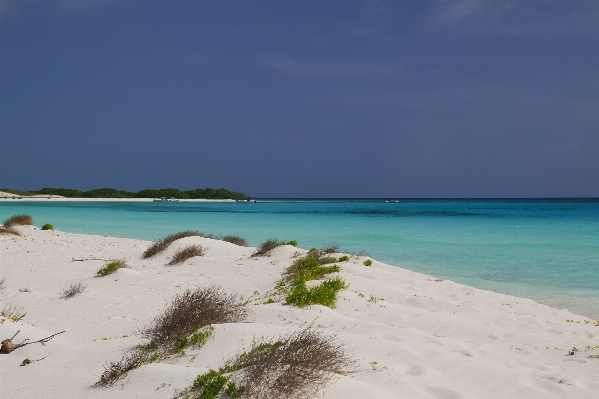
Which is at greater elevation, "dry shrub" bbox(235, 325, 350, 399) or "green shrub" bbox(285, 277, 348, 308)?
"dry shrub" bbox(235, 325, 350, 399)

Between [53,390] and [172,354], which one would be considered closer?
[53,390]

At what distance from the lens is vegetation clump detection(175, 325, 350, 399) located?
4676 millimetres

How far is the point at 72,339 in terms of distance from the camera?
26.8 feet

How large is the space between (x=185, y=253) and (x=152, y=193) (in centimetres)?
17109

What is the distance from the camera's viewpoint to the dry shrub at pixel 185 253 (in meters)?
17.3

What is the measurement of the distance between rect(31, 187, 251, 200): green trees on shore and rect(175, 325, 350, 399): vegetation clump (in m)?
175

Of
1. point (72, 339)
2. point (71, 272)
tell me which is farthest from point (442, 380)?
A: point (71, 272)

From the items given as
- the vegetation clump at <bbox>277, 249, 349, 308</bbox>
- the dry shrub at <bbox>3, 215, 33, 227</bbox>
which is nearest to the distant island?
the dry shrub at <bbox>3, 215, 33, 227</bbox>

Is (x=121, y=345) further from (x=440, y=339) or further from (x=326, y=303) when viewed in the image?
(x=440, y=339)

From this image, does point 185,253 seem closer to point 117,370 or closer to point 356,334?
point 356,334

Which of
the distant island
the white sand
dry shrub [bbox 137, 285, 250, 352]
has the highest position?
the distant island

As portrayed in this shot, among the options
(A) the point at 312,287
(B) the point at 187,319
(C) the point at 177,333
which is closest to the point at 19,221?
(A) the point at 312,287

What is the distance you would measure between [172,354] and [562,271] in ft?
56.5

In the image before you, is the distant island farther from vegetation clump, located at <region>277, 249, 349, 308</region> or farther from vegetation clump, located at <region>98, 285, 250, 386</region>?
vegetation clump, located at <region>98, 285, 250, 386</region>
